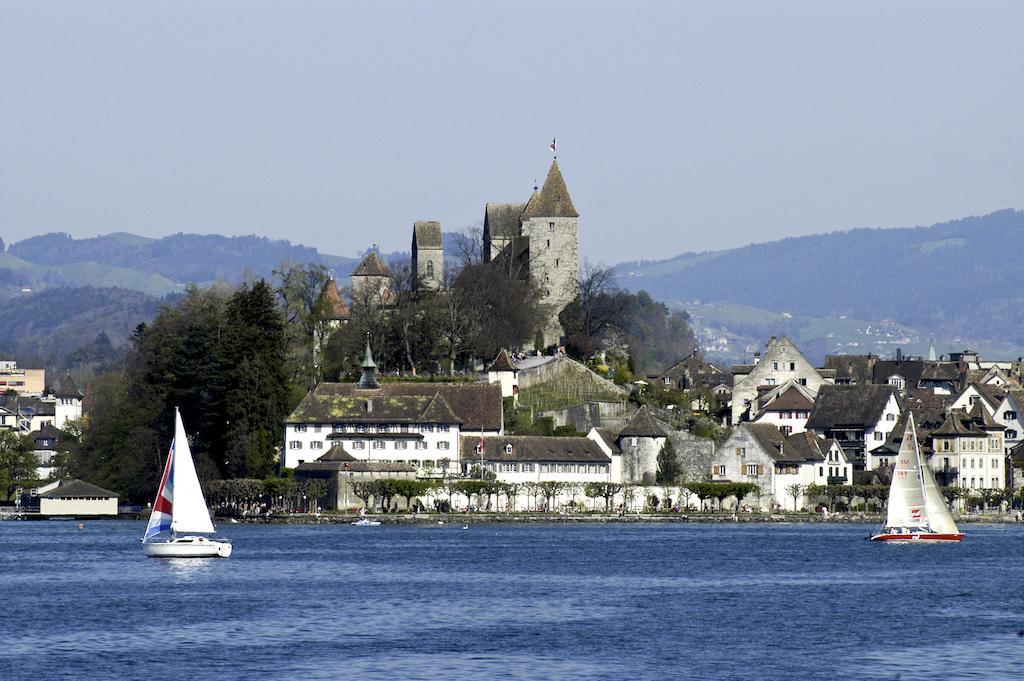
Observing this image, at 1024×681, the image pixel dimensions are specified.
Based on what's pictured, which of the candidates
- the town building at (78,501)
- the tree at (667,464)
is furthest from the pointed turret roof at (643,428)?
the town building at (78,501)

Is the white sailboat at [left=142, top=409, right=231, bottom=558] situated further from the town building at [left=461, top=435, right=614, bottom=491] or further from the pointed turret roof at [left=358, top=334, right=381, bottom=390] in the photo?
the pointed turret roof at [left=358, top=334, right=381, bottom=390]

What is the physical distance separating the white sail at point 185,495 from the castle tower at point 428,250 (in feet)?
244

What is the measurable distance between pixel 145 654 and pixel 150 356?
238 feet

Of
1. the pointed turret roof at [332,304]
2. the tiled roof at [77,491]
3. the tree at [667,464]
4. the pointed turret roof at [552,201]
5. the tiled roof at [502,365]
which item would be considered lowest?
the tiled roof at [77,491]

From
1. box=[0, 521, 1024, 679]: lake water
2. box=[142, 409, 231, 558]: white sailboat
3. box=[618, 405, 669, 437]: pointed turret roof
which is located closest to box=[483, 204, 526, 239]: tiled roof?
box=[618, 405, 669, 437]: pointed turret roof

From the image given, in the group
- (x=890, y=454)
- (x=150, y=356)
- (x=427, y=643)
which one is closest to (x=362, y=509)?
(x=150, y=356)

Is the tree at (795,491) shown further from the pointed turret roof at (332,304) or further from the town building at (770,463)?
the pointed turret roof at (332,304)

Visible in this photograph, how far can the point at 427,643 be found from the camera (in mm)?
46062

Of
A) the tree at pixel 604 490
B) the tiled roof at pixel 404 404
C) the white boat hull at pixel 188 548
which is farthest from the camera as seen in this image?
the tree at pixel 604 490

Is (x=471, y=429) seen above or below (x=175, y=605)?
above

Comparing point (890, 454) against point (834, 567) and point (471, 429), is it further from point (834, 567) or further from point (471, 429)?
point (834, 567)

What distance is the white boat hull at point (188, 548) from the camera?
72.5 metres

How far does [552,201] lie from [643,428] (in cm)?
3153

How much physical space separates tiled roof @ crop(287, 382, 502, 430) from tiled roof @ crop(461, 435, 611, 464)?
4.55ft
